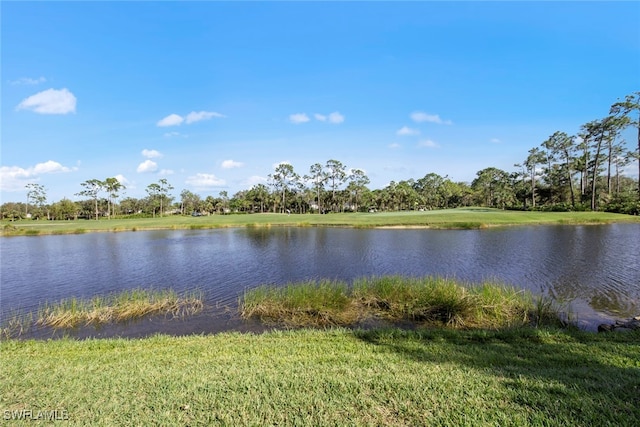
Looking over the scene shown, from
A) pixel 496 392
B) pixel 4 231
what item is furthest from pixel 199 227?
pixel 496 392

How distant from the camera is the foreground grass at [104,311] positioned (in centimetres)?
1043

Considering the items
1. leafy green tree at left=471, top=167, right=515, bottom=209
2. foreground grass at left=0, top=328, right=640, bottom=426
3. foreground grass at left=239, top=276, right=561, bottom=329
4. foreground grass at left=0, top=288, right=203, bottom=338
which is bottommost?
foreground grass at left=0, top=288, right=203, bottom=338

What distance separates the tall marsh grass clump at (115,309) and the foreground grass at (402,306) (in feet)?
8.73

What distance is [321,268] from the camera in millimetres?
18219

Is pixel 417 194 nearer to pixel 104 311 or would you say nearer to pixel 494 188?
pixel 494 188

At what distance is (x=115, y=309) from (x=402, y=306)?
10.6 metres

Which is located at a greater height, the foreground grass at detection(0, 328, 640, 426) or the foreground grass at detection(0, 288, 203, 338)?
the foreground grass at detection(0, 328, 640, 426)

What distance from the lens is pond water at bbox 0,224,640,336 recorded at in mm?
11977

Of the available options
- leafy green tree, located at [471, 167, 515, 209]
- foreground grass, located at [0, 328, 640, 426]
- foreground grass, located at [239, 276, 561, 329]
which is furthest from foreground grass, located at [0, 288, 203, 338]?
leafy green tree, located at [471, 167, 515, 209]

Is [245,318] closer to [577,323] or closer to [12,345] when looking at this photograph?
[12,345]

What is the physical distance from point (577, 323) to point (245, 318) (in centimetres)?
1070

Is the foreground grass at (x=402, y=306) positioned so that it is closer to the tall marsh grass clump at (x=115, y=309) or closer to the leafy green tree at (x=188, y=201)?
the tall marsh grass clump at (x=115, y=309)

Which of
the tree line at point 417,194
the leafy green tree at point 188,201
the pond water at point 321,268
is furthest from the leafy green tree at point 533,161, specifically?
the leafy green tree at point 188,201

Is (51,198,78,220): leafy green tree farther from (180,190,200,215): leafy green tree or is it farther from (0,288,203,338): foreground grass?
(0,288,203,338): foreground grass
